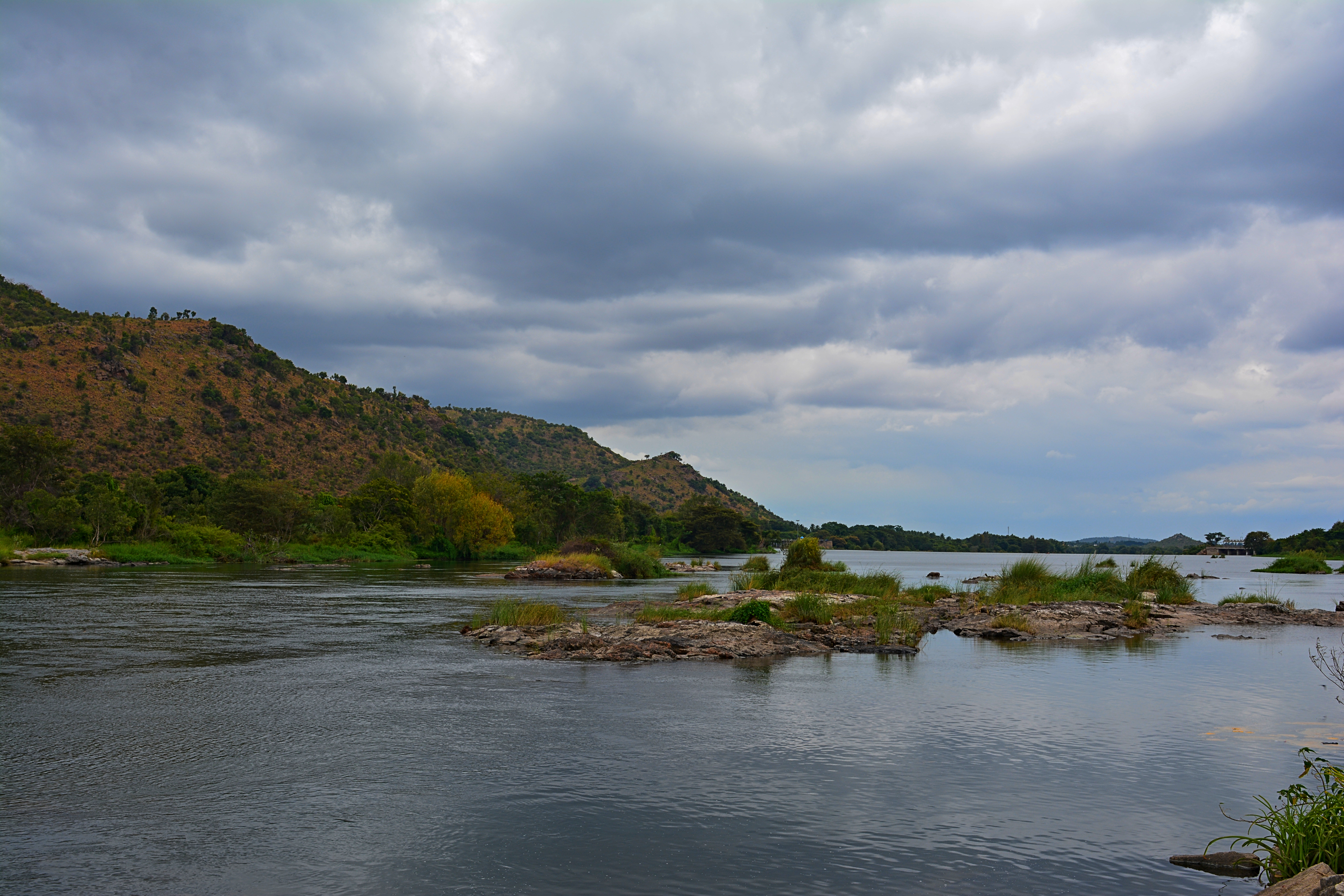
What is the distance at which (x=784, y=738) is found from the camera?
14750 millimetres

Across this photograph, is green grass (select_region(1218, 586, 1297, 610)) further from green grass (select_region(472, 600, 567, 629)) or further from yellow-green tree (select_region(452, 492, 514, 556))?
yellow-green tree (select_region(452, 492, 514, 556))

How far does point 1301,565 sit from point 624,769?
109 meters

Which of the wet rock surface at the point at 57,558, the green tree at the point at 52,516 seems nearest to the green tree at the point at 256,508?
the green tree at the point at 52,516

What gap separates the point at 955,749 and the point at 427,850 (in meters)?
8.75

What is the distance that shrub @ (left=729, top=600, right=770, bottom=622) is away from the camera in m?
28.7

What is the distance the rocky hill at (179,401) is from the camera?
103 meters

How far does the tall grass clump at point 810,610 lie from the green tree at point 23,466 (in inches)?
2903

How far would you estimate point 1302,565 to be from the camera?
314 ft

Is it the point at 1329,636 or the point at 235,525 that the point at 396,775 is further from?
the point at 235,525

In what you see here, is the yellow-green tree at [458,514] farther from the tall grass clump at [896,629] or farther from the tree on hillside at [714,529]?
the tall grass clump at [896,629]

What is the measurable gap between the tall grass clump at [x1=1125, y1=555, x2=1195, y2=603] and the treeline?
53.7 meters

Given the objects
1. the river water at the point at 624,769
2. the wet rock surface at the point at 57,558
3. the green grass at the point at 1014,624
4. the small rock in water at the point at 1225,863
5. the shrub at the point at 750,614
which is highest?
the shrub at the point at 750,614

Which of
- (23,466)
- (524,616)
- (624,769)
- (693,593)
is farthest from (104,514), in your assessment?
(624,769)

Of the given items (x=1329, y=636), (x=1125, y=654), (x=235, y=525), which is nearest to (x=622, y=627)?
(x=1125, y=654)
